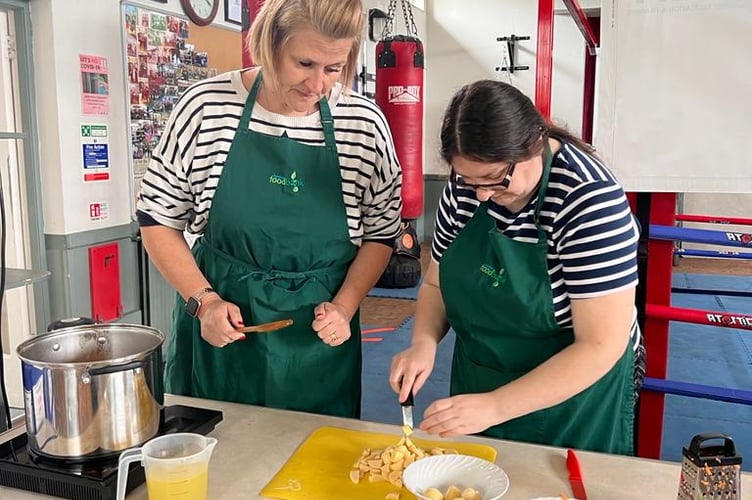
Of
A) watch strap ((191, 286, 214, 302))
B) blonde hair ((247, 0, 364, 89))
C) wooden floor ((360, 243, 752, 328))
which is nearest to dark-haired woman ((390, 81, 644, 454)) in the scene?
blonde hair ((247, 0, 364, 89))

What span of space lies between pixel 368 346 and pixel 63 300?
2069 millimetres

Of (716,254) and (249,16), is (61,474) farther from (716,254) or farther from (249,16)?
(716,254)

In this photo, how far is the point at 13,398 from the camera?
3420 millimetres

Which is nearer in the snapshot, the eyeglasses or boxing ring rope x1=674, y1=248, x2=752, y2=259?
the eyeglasses

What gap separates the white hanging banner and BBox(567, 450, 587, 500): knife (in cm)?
127

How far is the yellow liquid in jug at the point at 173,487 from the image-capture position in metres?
1.08

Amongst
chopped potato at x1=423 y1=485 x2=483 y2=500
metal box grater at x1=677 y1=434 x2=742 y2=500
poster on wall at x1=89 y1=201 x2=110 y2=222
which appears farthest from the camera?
poster on wall at x1=89 y1=201 x2=110 y2=222

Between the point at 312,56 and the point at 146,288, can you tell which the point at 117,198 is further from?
the point at 312,56

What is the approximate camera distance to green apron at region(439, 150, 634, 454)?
1428 mm

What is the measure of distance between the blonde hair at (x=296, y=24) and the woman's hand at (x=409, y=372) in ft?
2.16

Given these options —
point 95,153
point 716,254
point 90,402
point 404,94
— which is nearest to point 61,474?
point 90,402

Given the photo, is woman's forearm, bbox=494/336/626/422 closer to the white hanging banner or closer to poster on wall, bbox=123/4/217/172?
the white hanging banner

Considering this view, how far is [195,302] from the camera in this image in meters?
1.62

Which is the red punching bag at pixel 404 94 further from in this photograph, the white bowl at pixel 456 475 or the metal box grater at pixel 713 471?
the metal box grater at pixel 713 471
